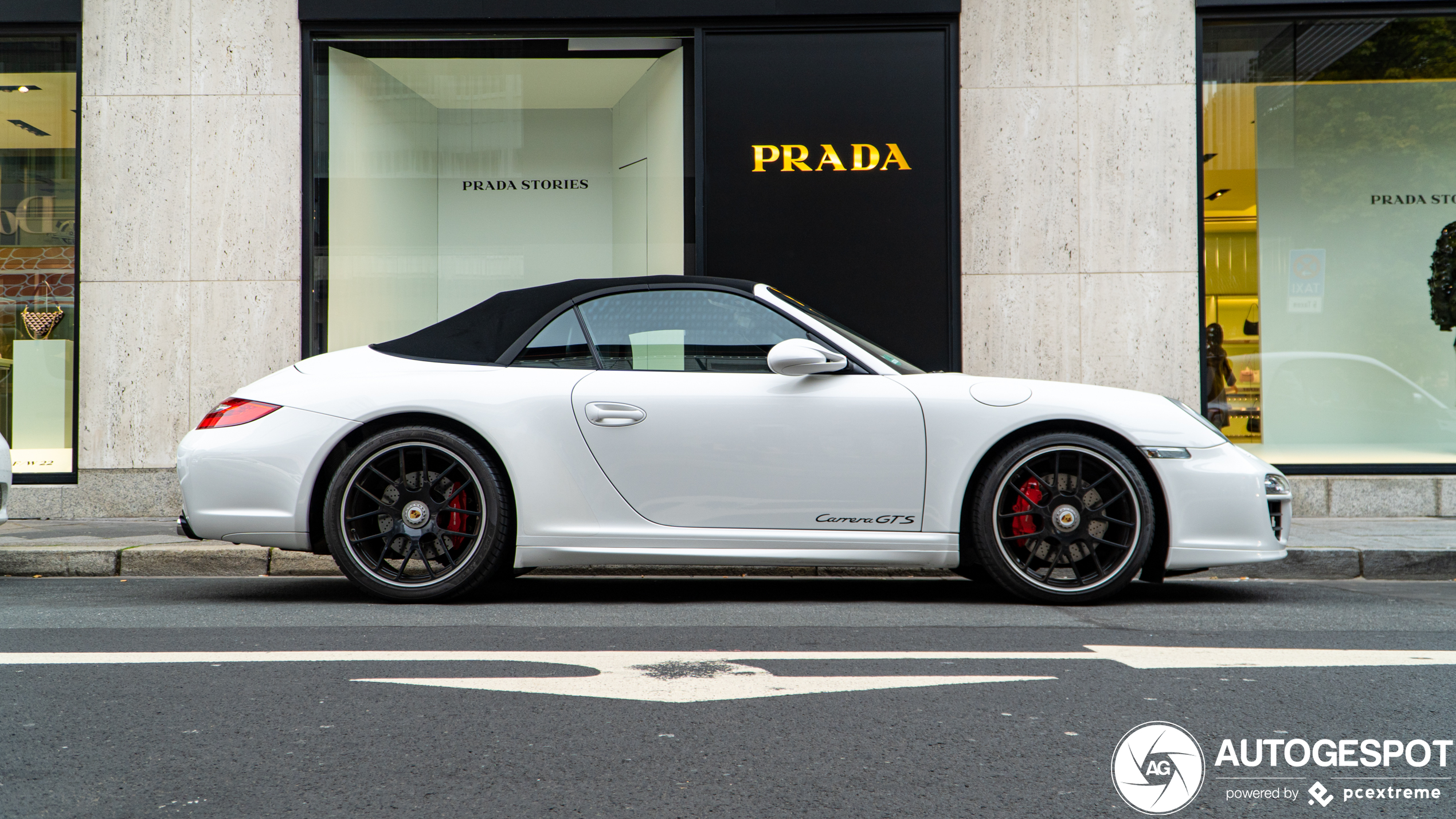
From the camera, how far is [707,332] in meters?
4.76

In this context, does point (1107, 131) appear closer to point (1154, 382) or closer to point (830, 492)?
point (1154, 382)

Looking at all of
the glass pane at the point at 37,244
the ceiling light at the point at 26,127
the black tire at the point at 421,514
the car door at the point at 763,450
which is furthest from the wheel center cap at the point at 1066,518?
the ceiling light at the point at 26,127

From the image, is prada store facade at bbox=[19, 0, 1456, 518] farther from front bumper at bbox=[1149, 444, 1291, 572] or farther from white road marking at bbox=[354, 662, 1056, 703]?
white road marking at bbox=[354, 662, 1056, 703]

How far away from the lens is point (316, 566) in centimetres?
577

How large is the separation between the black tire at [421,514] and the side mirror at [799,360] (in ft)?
3.99

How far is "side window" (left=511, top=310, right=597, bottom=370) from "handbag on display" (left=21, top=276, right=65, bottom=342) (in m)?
5.61

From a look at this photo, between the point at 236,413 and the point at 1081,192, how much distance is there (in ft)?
20.4

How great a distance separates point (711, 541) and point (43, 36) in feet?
23.7

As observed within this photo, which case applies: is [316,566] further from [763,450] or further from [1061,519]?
[1061,519]

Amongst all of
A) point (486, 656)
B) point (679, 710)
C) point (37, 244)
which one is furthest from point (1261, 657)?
point (37, 244)

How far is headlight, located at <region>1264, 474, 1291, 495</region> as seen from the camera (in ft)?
14.7

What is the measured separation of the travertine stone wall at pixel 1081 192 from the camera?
27.1 feet

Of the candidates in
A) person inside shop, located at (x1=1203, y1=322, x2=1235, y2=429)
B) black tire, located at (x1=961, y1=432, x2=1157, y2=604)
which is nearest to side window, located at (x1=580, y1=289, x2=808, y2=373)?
black tire, located at (x1=961, y1=432, x2=1157, y2=604)

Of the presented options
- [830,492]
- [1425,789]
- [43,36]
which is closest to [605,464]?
[830,492]
